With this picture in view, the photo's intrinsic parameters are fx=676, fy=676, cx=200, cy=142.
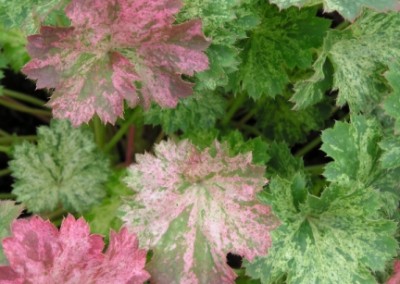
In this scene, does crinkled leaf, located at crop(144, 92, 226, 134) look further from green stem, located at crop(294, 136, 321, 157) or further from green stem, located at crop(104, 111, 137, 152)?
green stem, located at crop(294, 136, 321, 157)

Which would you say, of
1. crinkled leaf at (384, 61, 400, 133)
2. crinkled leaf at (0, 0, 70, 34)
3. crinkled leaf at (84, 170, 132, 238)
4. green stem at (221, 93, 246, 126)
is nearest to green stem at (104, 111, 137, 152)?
crinkled leaf at (84, 170, 132, 238)

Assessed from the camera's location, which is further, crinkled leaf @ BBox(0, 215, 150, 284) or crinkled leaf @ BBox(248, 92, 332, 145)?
crinkled leaf @ BBox(248, 92, 332, 145)

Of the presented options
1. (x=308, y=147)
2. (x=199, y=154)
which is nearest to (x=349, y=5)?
(x=199, y=154)

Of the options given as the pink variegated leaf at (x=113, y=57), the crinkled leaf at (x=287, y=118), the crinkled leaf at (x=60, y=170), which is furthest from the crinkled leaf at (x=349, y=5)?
the crinkled leaf at (x=60, y=170)

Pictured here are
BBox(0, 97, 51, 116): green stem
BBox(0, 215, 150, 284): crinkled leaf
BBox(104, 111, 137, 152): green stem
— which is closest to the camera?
BBox(0, 215, 150, 284): crinkled leaf

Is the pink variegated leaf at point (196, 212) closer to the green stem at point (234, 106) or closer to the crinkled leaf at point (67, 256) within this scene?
the crinkled leaf at point (67, 256)

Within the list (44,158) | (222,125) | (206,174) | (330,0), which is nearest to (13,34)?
(44,158)

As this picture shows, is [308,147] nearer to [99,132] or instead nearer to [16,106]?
[99,132]
